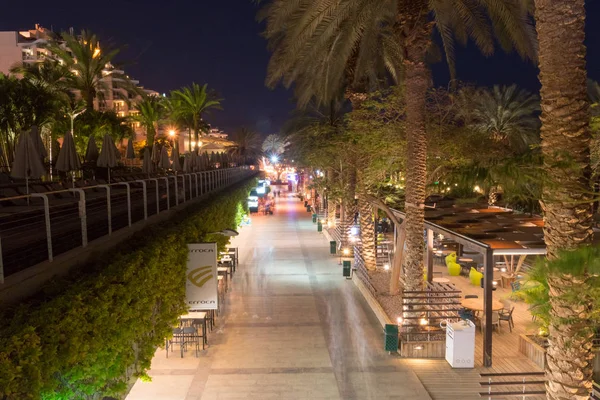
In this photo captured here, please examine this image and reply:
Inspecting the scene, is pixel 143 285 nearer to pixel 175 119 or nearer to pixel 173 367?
pixel 173 367

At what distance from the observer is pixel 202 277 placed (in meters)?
10.5

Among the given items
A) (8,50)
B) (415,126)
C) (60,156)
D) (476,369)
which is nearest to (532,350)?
(476,369)

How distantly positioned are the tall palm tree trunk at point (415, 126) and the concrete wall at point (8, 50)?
275 ft

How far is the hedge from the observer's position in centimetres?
427

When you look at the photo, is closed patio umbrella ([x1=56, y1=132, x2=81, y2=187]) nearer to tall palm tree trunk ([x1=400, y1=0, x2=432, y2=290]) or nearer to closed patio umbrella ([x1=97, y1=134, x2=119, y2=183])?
closed patio umbrella ([x1=97, y1=134, x2=119, y2=183])

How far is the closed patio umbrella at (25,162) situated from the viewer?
10906 mm

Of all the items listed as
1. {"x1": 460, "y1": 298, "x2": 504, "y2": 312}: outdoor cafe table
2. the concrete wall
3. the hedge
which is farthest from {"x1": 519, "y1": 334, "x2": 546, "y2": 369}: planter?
the concrete wall

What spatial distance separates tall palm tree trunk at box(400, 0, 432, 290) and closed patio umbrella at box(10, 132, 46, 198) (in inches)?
356

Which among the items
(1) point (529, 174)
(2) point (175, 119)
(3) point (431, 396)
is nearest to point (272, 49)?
(3) point (431, 396)

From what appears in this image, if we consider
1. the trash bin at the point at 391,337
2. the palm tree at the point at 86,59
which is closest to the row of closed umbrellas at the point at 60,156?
the palm tree at the point at 86,59

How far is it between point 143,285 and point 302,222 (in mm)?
36027

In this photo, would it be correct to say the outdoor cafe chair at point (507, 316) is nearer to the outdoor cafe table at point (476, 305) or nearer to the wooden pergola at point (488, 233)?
the outdoor cafe table at point (476, 305)

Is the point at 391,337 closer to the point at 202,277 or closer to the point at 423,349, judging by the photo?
the point at 423,349

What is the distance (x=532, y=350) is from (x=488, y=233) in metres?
3.06
